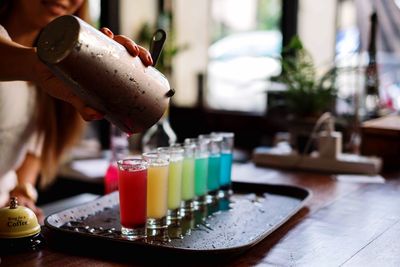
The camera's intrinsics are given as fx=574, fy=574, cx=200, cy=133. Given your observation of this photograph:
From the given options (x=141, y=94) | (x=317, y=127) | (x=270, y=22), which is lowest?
(x=317, y=127)

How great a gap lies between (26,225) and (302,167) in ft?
4.60

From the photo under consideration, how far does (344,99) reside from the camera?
2623 millimetres

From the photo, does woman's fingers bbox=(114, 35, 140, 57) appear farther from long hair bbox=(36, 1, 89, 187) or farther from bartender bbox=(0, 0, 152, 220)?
long hair bbox=(36, 1, 89, 187)

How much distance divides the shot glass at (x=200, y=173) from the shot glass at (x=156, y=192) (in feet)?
0.81

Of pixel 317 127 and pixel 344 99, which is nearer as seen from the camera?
pixel 317 127

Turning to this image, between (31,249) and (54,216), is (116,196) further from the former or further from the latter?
(31,249)

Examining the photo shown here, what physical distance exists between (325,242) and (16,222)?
2.22ft

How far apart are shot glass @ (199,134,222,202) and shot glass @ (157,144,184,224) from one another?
0.19 meters

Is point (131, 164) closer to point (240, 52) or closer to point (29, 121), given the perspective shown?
point (29, 121)

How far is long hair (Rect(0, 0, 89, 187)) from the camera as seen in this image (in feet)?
6.71

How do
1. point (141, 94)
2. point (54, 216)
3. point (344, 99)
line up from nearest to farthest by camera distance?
1. point (141, 94)
2. point (54, 216)
3. point (344, 99)

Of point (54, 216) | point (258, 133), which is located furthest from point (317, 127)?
point (258, 133)

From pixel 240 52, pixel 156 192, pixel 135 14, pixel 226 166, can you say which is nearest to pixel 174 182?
pixel 156 192

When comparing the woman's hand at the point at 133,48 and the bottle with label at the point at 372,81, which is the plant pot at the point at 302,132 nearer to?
the bottle with label at the point at 372,81
